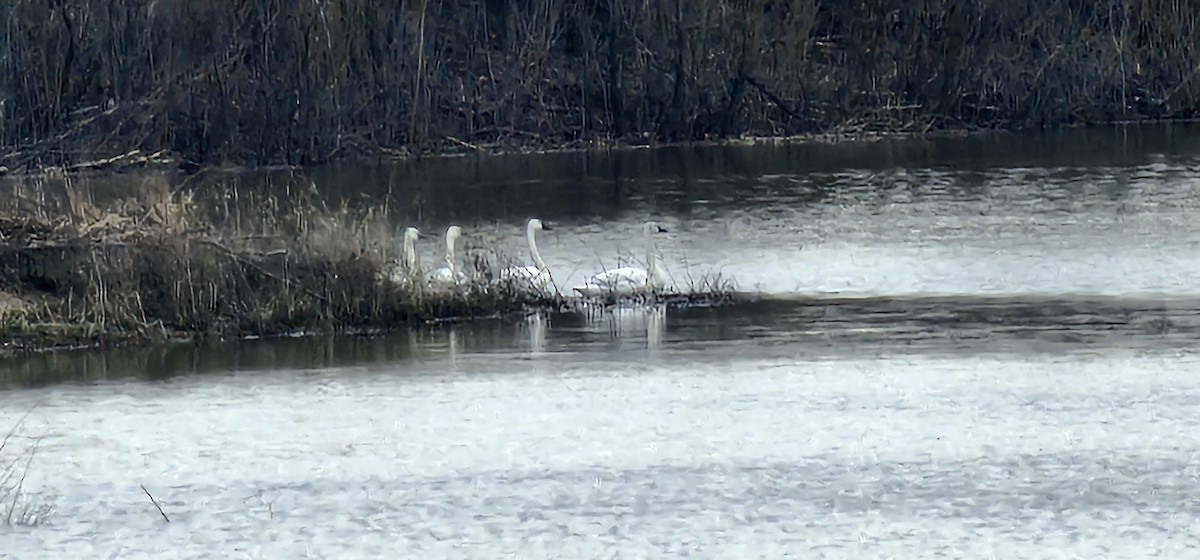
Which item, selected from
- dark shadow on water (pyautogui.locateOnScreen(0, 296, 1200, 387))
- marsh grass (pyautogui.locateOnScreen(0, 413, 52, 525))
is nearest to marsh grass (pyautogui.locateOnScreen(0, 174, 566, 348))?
dark shadow on water (pyautogui.locateOnScreen(0, 296, 1200, 387))

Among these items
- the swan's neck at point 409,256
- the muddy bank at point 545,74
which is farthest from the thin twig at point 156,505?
the muddy bank at point 545,74

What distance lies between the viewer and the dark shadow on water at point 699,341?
1844 cm

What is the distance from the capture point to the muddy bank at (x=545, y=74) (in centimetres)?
4353

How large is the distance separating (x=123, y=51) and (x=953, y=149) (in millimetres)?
16471

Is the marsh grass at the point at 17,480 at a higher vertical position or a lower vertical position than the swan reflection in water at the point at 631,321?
lower

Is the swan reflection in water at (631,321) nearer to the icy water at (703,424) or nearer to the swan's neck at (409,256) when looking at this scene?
the icy water at (703,424)

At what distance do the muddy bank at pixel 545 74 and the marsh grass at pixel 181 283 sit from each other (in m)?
22.4

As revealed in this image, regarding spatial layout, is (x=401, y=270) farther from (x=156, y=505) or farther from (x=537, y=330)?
(x=156, y=505)

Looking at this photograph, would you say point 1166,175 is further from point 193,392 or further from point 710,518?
point 710,518

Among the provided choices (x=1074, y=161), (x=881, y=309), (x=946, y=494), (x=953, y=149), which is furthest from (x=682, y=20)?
(x=946, y=494)

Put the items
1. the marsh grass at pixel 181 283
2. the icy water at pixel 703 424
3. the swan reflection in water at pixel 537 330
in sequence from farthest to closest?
the marsh grass at pixel 181 283
the swan reflection in water at pixel 537 330
the icy water at pixel 703 424

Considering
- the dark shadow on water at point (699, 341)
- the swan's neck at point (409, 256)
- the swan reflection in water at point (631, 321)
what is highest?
the swan's neck at point (409, 256)

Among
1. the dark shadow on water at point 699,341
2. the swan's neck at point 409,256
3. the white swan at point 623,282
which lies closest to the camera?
the dark shadow on water at point 699,341

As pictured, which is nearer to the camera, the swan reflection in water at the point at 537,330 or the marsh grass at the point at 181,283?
the swan reflection in water at the point at 537,330
